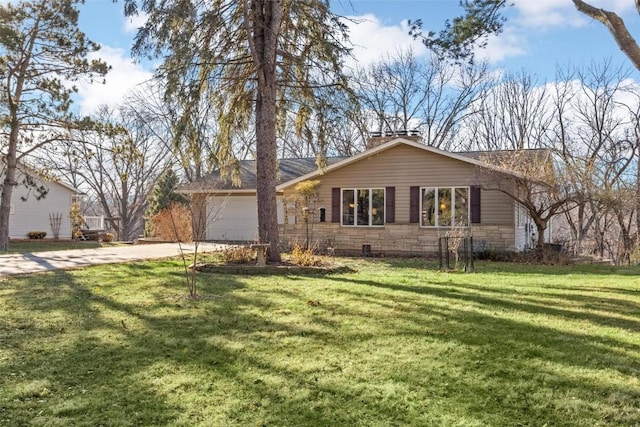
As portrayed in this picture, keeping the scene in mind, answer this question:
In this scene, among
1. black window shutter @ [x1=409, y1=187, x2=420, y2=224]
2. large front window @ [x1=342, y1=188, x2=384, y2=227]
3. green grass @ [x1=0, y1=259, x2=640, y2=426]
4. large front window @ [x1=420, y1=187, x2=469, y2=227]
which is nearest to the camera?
green grass @ [x1=0, y1=259, x2=640, y2=426]

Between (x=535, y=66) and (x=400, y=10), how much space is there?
1801 centimetres

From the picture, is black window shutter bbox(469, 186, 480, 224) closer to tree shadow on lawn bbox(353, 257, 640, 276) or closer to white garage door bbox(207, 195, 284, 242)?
tree shadow on lawn bbox(353, 257, 640, 276)

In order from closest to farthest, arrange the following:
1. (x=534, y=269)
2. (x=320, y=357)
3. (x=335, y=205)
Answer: (x=320, y=357) < (x=534, y=269) < (x=335, y=205)

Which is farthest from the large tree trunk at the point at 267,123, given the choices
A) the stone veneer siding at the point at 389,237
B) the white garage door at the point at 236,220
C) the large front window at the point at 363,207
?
the white garage door at the point at 236,220

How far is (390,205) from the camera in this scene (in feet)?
55.6

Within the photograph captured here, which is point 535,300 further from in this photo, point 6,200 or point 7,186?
point 6,200

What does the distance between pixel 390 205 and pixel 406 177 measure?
1.09 meters

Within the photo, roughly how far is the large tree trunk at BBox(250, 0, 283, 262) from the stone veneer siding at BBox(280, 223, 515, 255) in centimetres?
424

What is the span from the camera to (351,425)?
2932 mm

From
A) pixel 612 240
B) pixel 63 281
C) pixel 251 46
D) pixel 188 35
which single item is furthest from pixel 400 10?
pixel 612 240


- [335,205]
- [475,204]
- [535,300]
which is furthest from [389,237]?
[535,300]

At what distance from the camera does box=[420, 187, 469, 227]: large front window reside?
1605 centimetres

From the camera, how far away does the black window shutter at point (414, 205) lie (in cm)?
1658

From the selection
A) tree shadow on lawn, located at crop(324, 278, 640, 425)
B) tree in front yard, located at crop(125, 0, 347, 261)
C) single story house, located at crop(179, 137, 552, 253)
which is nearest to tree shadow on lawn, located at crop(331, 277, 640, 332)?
tree shadow on lawn, located at crop(324, 278, 640, 425)
